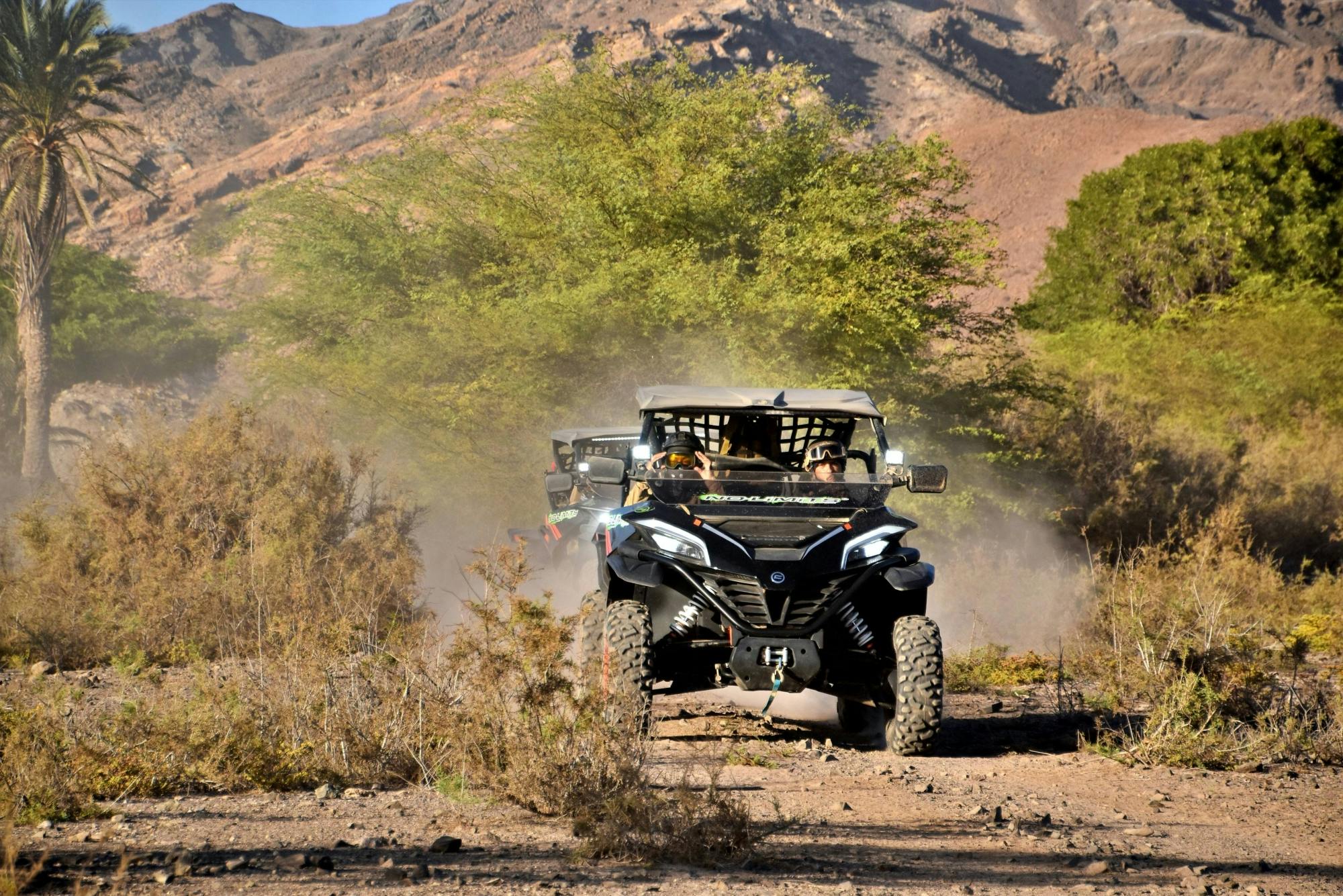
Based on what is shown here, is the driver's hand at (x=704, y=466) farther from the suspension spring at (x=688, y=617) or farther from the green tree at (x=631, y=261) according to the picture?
the green tree at (x=631, y=261)

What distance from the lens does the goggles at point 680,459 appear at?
27.1 ft

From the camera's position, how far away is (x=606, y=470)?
Result: 25.2 feet

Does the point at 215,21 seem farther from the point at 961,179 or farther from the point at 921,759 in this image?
the point at 921,759

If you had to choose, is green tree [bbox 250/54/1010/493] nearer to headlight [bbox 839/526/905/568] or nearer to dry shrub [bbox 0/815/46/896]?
headlight [bbox 839/526/905/568]

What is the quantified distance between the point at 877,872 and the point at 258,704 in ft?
11.9

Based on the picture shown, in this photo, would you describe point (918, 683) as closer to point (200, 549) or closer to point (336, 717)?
point (336, 717)

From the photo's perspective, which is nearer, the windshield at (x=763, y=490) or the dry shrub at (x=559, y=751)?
the dry shrub at (x=559, y=751)

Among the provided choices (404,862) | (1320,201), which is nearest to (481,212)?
(404,862)

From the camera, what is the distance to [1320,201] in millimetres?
41750

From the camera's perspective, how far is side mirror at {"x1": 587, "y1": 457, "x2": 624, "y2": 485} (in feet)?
25.1

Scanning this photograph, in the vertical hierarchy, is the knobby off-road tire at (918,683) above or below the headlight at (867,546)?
below

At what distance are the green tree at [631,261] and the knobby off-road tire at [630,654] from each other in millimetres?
10504

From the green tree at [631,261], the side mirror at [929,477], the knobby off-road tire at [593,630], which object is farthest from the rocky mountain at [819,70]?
the knobby off-road tire at [593,630]

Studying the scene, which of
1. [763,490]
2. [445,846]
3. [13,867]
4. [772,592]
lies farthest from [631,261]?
[13,867]
